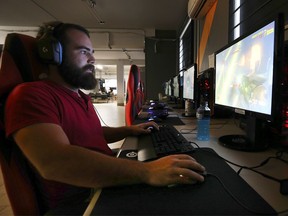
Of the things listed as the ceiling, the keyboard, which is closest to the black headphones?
the keyboard

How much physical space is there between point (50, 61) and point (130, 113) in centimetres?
108

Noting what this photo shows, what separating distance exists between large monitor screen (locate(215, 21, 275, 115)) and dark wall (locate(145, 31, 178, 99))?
4.77 meters

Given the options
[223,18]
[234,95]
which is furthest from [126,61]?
[234,95]

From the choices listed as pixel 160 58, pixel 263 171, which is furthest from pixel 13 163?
pixel 160 58

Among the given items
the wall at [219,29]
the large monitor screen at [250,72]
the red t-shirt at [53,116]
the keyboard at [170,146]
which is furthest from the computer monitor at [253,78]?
the wall at [219,29]

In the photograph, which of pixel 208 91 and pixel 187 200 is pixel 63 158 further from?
pixel 208 91

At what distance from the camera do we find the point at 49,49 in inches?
32.3

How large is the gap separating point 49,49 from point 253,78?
0.88 meters

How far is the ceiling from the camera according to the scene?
13.9 feet

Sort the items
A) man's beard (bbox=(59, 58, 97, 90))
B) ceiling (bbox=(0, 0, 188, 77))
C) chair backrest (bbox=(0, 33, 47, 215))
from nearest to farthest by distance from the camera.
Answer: chair backrest (bbox=(0, 33, 47, 215)), man's beard (bbox=(59, 58, 97, 90)), ceiling (bbox=(0, 0, 188, 77))

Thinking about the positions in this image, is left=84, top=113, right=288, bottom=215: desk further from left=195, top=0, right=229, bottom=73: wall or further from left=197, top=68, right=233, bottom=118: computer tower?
left=195, top=0, right=229, bottom=73: wall

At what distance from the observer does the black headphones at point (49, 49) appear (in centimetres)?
82

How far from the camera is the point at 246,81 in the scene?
0.87 metres

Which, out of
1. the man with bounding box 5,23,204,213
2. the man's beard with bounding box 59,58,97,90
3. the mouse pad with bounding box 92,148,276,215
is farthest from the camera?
the man's beard with bounding box 59,58,97,90
